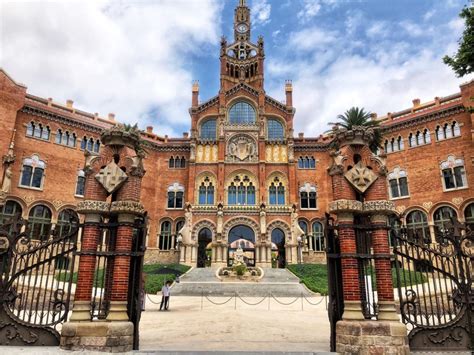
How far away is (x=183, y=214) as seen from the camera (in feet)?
136

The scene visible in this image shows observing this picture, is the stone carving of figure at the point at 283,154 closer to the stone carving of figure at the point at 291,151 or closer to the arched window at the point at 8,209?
the stone carving of figure at the point at 291,151

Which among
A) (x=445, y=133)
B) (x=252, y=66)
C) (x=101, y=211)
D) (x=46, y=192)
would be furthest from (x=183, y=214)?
(x=101, y=211)

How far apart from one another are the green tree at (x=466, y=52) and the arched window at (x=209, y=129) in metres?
29.9

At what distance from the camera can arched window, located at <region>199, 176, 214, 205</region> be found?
41188mm

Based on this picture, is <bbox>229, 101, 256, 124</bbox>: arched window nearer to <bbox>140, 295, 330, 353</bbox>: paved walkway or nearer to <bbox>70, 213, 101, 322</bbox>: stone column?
<bbox>140, 295, 330, 353</bbox>: paved walkway

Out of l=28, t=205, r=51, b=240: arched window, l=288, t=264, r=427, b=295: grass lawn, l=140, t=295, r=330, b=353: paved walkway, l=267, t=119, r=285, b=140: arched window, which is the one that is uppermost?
l=267, t=119, r=285, b=140: arched window

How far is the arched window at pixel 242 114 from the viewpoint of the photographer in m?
44.3

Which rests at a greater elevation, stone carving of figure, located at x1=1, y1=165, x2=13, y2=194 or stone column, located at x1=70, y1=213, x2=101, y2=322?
stone carving of figure, located at x1=1, y1=165, x2=13, y2=194

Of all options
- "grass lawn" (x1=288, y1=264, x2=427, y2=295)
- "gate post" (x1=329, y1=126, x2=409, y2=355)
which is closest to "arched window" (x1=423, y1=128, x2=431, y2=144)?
"grass lawn" (x1=288, y1=264, x2=427, y2=295)

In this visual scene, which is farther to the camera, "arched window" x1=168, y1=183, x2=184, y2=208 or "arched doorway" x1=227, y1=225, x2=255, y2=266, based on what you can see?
"arched window" x1=168, y1=183, x2=184, y2=208

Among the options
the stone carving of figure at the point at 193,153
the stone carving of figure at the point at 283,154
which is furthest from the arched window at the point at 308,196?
the stone carving of figure at the point at 193,153

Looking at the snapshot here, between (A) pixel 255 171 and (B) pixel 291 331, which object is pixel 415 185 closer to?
(A) pixel 255 171

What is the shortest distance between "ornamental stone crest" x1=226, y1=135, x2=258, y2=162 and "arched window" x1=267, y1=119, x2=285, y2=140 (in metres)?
2.74

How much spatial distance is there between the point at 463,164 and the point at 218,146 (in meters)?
25.3
